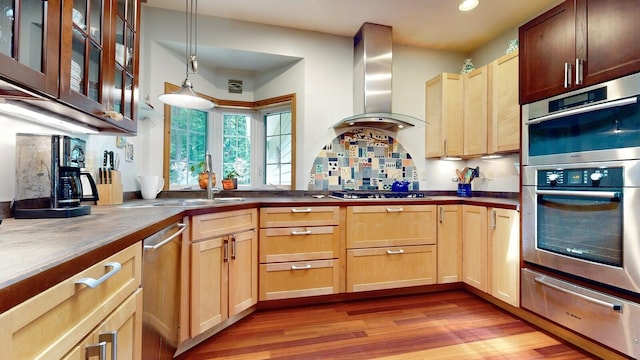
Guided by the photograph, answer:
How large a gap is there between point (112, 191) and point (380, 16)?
2.60 m

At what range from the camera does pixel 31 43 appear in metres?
0.90

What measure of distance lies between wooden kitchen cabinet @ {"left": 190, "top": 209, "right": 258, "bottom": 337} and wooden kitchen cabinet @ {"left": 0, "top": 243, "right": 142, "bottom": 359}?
2.14 feet

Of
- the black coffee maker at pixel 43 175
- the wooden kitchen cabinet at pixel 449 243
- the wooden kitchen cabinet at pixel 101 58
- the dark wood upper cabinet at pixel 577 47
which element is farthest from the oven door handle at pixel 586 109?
the black coffee maker at pixel 43 175

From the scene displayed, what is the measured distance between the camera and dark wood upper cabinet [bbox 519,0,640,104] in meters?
1.46

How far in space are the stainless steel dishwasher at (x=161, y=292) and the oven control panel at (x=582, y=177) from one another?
2.21 metres

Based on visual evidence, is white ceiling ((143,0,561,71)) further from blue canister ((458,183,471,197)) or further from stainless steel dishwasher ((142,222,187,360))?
stainless steel dishwasher ((142,222,187,360))

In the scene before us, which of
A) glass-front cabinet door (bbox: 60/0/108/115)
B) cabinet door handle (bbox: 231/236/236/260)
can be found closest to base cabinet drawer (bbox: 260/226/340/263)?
cabinet door handle (bbox: 231/236/236/260)

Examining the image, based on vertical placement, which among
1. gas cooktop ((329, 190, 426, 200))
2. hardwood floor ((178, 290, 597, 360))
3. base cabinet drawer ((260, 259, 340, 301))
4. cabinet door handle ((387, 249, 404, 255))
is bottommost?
hardwood floor ((178, 290, 597, 360))

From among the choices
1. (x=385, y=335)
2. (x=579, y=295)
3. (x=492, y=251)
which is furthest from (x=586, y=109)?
(x=385, y=335)

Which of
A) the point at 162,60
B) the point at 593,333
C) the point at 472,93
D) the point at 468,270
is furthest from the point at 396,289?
the point at 162,60

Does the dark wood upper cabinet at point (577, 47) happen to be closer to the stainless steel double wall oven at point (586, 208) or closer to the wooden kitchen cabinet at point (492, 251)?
the stainless steel double wall oven at point (586, 208)

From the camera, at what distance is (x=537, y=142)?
1.92 metres

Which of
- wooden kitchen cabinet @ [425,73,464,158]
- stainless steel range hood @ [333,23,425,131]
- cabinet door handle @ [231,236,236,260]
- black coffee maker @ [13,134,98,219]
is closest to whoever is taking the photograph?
black coffee maker @ [13,134,98,219]

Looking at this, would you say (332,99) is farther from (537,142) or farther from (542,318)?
(542,318)
